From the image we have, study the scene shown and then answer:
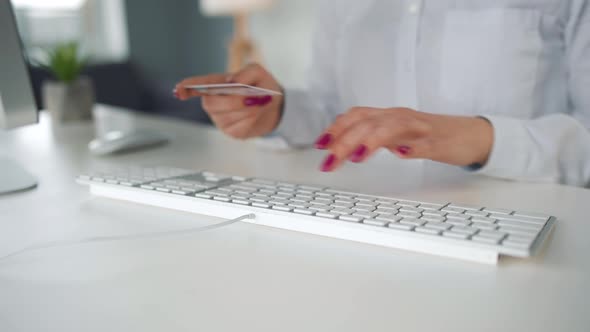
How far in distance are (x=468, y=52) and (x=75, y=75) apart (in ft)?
3.19

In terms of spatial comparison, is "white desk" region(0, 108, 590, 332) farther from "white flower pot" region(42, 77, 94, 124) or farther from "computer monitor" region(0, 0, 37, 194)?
"white flower pot" region(42, 77, 94, 124)

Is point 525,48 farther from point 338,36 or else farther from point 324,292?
point 324,292

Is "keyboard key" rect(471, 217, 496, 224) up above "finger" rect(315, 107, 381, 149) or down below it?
below

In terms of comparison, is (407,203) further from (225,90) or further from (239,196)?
(225,90)

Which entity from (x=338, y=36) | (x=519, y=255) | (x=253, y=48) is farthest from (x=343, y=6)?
(x=253, y=48)

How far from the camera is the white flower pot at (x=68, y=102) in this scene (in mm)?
1235

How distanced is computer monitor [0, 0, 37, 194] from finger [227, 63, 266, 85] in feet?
0.98

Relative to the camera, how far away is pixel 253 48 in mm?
3152

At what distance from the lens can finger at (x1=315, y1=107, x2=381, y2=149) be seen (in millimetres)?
530

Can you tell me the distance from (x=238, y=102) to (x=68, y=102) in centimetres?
66

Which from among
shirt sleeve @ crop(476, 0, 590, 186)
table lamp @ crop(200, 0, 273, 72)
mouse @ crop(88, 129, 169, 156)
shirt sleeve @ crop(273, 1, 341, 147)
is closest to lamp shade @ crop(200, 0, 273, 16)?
table lamp @ crop(200, 0, 273, 72)

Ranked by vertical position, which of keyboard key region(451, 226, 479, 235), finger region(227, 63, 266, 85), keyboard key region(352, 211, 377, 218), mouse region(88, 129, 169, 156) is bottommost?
mouse region(88, 129, 169, 156)

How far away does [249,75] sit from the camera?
2.54 ft

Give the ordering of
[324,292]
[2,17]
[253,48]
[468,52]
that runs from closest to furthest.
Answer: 1. [324,292]
2. [2,17]
3. [468,52]
4. [253,48]
